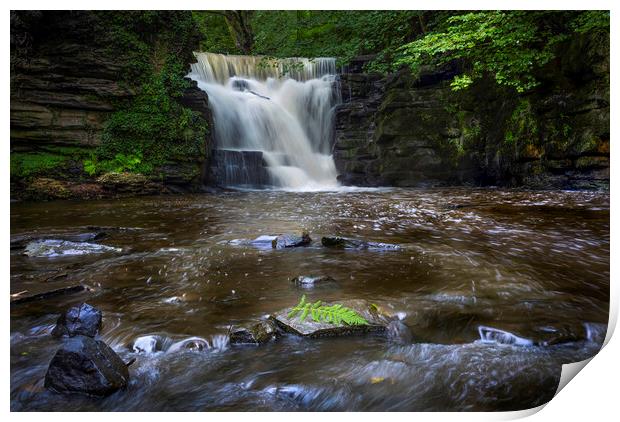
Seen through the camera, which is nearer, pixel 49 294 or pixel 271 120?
pixel 49 294

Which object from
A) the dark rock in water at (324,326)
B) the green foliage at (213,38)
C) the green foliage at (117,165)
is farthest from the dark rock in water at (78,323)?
the green foliage at (117,165)

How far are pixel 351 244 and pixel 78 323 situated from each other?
5.57 ft

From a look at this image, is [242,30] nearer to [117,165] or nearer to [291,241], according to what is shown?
[291,241]

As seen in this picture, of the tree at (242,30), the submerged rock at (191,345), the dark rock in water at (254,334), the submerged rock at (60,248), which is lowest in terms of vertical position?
the submerged rock at (191,345)

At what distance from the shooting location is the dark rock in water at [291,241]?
8.95 feet

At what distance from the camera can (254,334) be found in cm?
149

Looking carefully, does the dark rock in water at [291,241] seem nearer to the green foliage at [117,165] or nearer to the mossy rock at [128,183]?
the mossy rock at [128,183]

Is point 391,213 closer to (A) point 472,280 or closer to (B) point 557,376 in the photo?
(A) point 472,280

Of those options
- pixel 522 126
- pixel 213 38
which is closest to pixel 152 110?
pixel 213 38

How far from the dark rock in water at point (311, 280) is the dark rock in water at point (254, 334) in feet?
1.59

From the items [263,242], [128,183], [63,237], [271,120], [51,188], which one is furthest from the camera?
[271,120]

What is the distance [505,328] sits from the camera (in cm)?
154

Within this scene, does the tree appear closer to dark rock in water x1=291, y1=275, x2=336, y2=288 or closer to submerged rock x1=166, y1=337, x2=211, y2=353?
dark rock in water x1=291, y1=275, x2=336, y2=288

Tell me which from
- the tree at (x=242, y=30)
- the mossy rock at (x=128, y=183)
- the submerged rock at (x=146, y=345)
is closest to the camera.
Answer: the submerged rock at (x=146, y=345)
